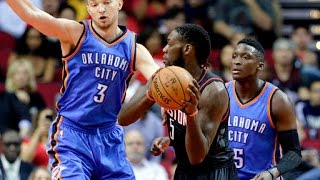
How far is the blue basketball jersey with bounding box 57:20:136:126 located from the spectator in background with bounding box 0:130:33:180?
282 cm

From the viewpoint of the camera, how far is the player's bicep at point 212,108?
20.0ft

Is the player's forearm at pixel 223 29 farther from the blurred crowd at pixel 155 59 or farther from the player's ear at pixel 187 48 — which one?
the player's ear at pixel 187 48

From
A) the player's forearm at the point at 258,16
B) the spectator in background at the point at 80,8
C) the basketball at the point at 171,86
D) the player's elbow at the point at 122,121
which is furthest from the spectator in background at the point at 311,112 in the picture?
the basketball at the point at 171,86

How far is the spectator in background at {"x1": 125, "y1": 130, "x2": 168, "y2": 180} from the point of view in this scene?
386 inches

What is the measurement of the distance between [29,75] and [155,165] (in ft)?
6.40

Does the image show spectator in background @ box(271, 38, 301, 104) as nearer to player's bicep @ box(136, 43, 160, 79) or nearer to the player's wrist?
the player's wrist

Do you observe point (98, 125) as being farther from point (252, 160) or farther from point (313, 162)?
point (313, 162)

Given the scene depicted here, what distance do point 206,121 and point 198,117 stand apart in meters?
0.07

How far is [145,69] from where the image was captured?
6.95m

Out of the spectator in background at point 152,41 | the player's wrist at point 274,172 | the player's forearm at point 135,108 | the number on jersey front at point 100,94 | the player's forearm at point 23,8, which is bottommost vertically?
the player's wrist at point 274,172

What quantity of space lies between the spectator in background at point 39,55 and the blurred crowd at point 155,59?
1 cm

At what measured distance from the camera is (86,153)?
6727 mm

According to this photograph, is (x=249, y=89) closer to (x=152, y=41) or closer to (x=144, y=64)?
(x=144, y=64)

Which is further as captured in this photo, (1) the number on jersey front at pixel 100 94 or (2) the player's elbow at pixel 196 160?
(1) the number on jersey front at pixel 100 94
